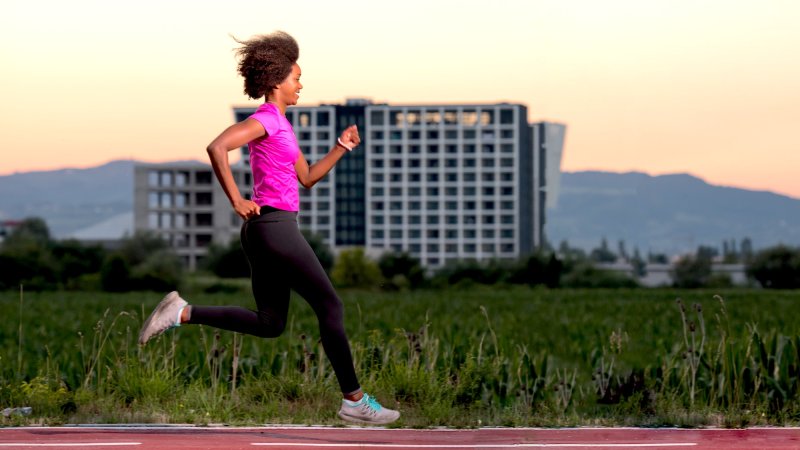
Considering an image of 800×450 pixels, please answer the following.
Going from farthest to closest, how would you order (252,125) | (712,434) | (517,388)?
(517,388) < (712,434) < (252,125)

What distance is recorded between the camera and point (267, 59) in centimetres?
800

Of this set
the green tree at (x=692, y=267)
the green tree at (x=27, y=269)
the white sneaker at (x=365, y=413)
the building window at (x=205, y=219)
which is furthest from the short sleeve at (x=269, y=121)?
the building window at (x=205, y=219)

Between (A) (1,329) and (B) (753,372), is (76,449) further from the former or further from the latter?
(A) (1,329)

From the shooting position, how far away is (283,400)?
1058 cm

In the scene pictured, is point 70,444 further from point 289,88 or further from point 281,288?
point 289,88

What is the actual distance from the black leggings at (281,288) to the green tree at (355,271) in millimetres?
107327

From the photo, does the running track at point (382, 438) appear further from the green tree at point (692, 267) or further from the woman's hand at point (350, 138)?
the green tree at point (692, 267)


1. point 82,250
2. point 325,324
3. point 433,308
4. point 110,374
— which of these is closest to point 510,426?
point 325,324

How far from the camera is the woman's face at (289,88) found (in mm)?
8031

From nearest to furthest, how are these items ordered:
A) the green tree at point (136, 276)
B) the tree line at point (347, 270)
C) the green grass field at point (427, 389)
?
the green grass field at point (427, 389) < the green tree at point (136, 276) < the tree line at point (347, 270)

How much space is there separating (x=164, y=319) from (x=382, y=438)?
1701 millimetres

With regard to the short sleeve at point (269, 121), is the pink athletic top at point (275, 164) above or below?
below

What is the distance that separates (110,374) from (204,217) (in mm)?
174874

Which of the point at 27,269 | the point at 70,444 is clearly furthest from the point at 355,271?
the point at 70,444
